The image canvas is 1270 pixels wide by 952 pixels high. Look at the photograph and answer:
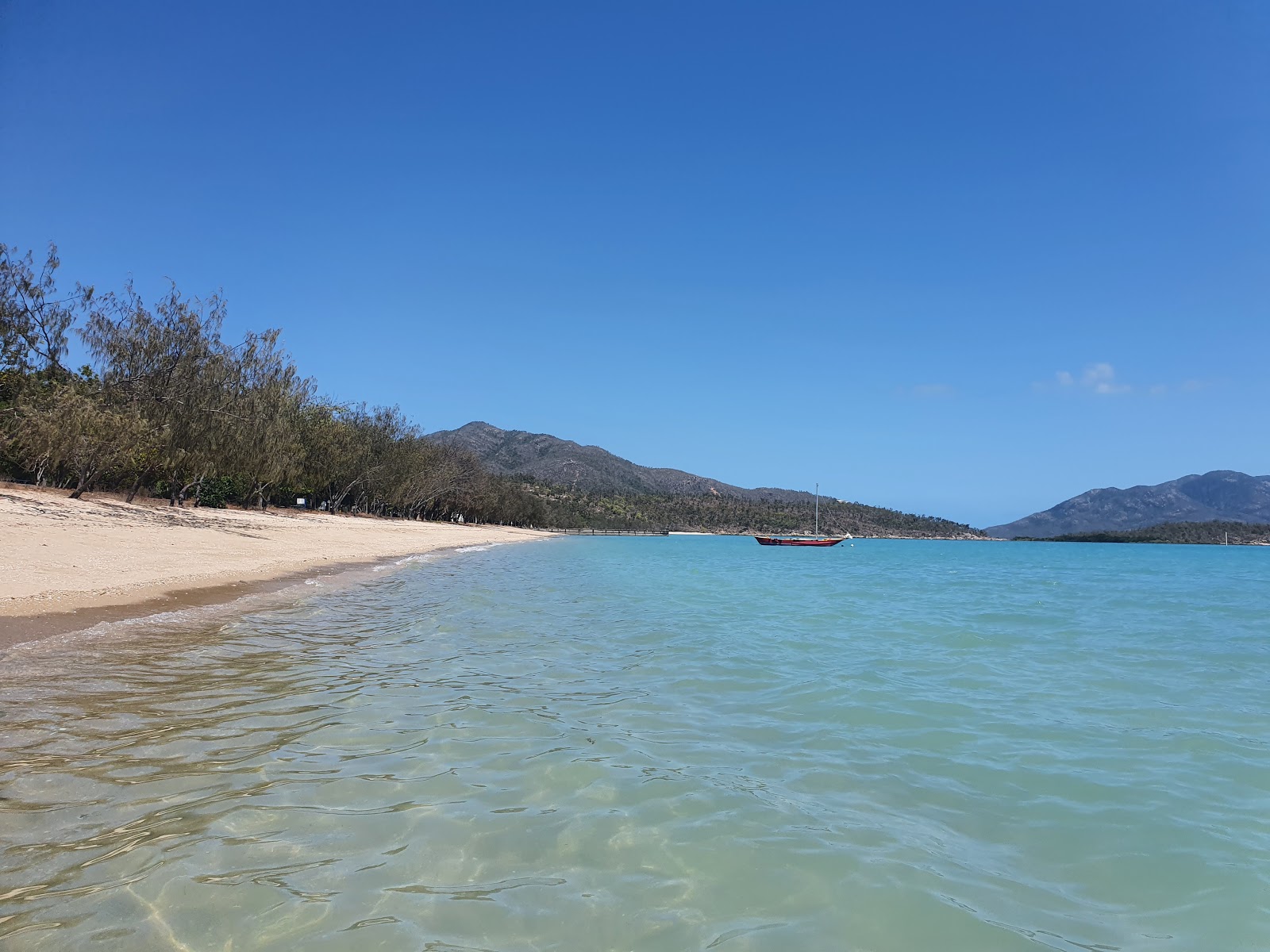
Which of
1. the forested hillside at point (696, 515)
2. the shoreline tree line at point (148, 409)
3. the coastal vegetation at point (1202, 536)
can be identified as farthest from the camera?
the coastal vegetation at point (1202, 536)

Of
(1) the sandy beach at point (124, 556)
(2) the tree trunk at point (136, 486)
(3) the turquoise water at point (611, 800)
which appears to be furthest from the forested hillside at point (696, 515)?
(3) the turquoise water at point (611, 800)

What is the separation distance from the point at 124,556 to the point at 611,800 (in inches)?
716

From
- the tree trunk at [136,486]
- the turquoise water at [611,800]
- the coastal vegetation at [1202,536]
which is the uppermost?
the coastal vegetation at [1202,536]

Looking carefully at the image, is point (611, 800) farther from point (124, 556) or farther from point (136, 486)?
point (136, 486)

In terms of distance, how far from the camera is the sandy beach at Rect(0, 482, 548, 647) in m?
11.9

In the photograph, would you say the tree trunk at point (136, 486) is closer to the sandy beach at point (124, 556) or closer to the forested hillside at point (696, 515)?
the sandy beach at point (124, 556)

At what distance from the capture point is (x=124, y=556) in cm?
1812

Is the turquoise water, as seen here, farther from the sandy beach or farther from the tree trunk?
the tree trunk

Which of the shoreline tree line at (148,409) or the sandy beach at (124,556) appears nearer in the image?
the sandy beach at (124,556)

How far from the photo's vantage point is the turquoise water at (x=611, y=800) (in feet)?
11.4

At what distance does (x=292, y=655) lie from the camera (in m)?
9.58

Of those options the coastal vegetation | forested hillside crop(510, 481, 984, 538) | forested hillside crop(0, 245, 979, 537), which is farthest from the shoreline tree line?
the coastal vegetation

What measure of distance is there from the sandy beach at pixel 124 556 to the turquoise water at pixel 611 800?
274 cm

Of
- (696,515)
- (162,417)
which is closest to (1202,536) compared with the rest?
(696,515)
